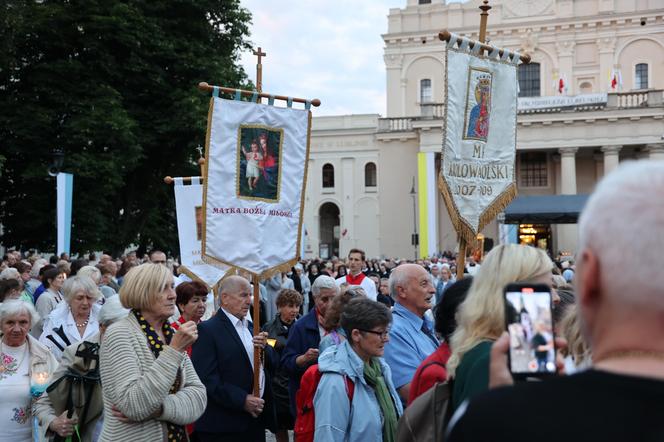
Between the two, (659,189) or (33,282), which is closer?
(659,189)

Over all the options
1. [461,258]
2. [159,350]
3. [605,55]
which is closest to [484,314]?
[159,350]

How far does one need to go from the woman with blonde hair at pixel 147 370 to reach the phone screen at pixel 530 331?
255 cm

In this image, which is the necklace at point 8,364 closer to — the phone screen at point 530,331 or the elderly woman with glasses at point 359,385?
the elderly woman with glasses at point 359,385

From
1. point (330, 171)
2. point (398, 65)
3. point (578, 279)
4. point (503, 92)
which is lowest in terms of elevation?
point (578, 279)

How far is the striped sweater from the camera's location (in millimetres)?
4145

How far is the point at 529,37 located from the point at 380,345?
4854 centimetres

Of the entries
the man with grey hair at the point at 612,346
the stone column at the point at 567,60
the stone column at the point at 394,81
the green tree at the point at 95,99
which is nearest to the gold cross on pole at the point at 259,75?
the man with grey hair at the point at 612,346

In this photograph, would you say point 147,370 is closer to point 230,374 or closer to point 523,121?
point 230,374

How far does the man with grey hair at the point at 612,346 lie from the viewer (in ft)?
4.74

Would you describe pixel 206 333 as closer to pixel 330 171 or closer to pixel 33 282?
pixel 33 282

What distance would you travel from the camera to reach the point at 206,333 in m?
5.86

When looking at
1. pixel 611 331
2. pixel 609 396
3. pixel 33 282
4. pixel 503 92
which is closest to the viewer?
pixel 609 396

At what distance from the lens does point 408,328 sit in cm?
531

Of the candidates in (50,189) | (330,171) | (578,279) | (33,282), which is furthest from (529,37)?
(578,279)
